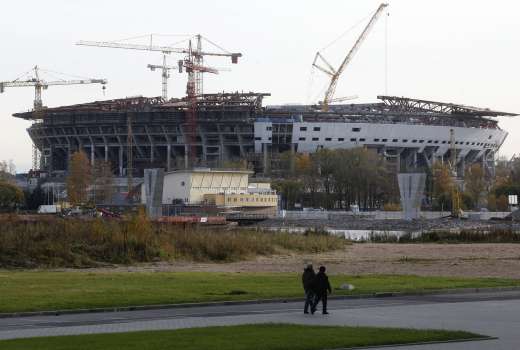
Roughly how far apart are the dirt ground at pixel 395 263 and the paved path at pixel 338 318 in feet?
62.9

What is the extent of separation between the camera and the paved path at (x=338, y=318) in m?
27.0

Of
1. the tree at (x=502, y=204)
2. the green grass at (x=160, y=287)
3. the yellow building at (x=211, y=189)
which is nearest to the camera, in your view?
the green grass at (x=160, y=287)

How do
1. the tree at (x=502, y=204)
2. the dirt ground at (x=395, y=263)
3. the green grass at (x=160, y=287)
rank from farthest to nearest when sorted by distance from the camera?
1. the tree at (x=502, y=204)
2. the dirt ground at (x=395, y=263)
3. the green grass at (x=160, y=287)

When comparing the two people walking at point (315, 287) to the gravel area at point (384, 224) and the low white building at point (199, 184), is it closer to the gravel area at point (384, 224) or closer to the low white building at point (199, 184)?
the gravel area at point (384, 224)

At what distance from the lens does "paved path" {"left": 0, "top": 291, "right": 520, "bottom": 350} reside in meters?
27.0

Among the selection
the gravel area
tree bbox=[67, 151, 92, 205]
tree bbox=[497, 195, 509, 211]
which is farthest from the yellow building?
tree bbox=[497, 195, 509, 211]

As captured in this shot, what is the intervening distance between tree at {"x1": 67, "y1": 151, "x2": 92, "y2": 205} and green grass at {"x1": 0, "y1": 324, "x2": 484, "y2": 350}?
15084cm

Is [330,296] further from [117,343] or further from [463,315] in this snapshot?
[117,343]

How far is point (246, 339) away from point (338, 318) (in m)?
6.81

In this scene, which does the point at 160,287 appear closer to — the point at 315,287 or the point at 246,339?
the point at 315,287

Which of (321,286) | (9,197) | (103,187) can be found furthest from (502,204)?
(321,286)

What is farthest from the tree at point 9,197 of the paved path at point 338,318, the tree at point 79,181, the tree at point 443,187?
the paved path at point 338,318

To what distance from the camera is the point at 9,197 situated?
17038 cm

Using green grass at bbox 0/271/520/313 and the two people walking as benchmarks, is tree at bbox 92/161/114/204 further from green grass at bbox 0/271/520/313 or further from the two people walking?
the two people walking
